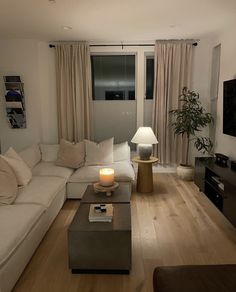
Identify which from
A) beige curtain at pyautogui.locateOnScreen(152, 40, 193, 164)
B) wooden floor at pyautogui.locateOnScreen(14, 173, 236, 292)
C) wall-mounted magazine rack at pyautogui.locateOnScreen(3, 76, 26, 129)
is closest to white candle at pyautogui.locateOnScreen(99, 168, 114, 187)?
wooden floor at pyautogui.locateOnScreen(14, 173, 236, 292)

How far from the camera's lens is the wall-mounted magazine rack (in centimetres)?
448

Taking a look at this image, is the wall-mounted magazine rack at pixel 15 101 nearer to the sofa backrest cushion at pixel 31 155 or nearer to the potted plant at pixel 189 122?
the sofa backrest cushion at pixel 31 155

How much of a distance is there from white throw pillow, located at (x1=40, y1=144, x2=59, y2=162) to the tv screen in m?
2.78

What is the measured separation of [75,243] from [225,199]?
1.74 meters

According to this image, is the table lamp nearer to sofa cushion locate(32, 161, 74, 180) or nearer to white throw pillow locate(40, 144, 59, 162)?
sofa cushion locate(32, 161, 74, 180)

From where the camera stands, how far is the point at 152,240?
8.34 feet

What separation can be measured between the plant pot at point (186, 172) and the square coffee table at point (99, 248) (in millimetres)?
2570

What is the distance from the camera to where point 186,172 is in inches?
172

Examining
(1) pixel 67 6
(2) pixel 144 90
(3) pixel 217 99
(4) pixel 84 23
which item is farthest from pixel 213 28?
(1) pixel 67 6

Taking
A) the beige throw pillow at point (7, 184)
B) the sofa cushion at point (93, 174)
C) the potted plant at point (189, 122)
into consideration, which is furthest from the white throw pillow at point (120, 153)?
the beige throw pillow at point (7, 184)

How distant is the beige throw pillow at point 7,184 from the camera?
246cm

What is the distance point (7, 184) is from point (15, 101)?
8.03 feet

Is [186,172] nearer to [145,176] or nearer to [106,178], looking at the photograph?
[145,176]

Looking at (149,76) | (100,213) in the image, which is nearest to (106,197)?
(100,213)
